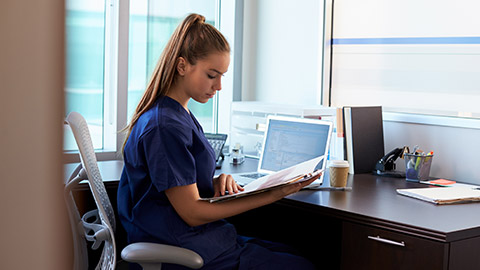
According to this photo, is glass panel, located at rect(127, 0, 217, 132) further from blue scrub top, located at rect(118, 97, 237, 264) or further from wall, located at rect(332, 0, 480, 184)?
blue scrub top, located at rect(118, 97, 237, 264)

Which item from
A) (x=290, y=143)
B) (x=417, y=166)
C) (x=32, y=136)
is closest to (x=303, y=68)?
(x=290, y=143)

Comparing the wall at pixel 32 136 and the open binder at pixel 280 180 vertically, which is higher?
the wall at pixel 32 136

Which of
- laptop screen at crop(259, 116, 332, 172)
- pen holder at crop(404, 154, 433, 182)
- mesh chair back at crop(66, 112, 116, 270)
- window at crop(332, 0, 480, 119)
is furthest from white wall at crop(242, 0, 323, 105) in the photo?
A: mesh chair back at crop(66, 112, 116, 270)

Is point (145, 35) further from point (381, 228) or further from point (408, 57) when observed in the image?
point (381, 228)

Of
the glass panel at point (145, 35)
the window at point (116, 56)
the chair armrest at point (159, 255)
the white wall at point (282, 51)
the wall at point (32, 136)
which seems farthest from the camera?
the white wall at point (282, 51)

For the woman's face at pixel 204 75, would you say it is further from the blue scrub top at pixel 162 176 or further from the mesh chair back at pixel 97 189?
the mesh chair back at pixel 97 189

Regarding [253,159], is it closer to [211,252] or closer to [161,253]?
[211,252]

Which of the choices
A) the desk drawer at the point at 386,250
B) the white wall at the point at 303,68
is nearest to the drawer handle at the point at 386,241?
the desk drawer at the point at 386,250

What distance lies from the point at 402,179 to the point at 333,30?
0.81 metres

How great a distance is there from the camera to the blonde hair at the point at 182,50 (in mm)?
1476

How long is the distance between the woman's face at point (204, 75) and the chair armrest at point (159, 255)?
1.44 ft

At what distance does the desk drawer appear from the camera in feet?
4.38

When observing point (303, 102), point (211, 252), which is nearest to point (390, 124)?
point (303, 102)

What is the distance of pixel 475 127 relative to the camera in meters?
2.00
